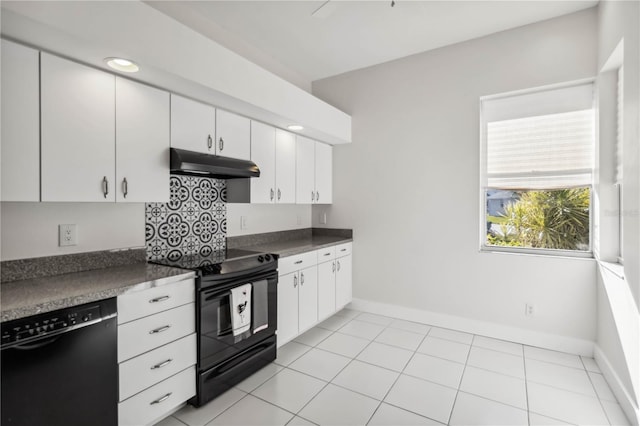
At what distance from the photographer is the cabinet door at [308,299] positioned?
122 inches

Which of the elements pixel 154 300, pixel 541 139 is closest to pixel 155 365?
pixel 154 300

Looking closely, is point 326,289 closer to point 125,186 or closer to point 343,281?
point 343,281

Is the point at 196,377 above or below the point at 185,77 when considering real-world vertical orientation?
below

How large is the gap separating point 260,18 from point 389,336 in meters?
3.28

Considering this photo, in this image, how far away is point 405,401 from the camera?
7.14ft

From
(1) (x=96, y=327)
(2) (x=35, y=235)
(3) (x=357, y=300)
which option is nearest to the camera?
(1) (x=96, y=327)

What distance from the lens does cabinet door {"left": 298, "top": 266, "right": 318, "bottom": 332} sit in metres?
3.09

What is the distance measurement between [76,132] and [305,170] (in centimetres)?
221

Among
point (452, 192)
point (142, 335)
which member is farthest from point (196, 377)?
point (452, 192)

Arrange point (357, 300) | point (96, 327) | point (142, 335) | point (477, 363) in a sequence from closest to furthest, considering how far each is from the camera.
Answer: point (96, 327)
point (142, 335)
point (477, 363)
point (357, 300)

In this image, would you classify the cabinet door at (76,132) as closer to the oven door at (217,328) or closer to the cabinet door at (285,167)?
the oven door at (217,328)

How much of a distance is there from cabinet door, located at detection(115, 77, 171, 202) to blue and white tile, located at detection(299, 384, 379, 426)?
5.76 feet

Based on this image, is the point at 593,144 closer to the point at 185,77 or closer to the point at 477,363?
the point at 477,363

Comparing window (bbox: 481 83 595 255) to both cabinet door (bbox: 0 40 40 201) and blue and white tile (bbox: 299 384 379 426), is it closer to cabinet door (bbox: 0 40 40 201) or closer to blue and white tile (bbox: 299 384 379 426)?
blue and white tile (bbox: 299 384 379 426)
